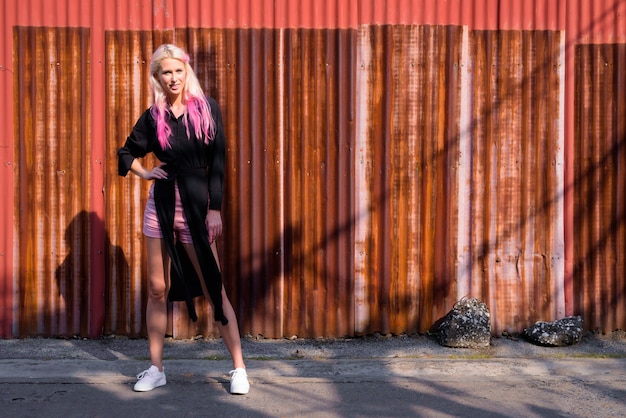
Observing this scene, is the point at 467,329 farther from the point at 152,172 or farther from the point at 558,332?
the point at 152,172

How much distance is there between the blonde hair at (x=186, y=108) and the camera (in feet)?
16.8

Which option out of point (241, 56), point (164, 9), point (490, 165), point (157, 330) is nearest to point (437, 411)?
point (157, 330)

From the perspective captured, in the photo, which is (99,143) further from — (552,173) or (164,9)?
(552,173)

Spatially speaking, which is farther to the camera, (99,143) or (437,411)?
(99,143)

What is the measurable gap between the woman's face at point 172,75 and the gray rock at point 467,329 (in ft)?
8.28

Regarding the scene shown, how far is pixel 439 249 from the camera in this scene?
641 centimetres

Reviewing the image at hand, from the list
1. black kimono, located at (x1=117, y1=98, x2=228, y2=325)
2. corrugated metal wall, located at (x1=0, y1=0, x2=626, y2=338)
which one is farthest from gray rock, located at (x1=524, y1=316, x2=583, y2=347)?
black kimono, located at (x1=117, y1=98, x2=228, y2=325)

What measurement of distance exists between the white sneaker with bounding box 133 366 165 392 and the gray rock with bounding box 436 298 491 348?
2043 mm

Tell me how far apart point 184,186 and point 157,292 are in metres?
0.67

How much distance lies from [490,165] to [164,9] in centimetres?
262

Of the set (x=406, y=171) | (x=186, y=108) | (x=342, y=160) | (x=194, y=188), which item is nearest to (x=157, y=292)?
(x=194, y=188)

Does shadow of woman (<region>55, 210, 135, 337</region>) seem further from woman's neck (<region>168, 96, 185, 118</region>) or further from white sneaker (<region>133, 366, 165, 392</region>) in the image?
woman's neck (<region>168, 96, 185, 118</region>)

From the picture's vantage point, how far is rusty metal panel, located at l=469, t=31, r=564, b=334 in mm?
6379

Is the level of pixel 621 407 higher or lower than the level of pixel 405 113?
lower
